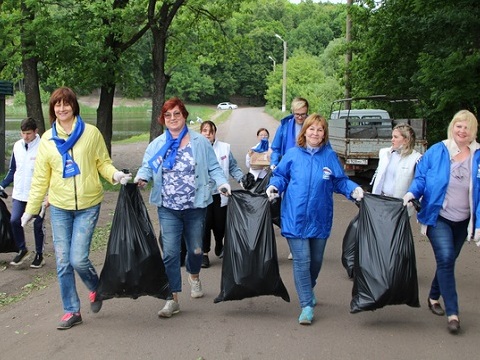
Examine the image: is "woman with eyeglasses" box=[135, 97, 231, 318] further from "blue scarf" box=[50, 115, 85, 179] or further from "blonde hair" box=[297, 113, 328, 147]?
"blonde hair" box=[297, 113, 328, 147]

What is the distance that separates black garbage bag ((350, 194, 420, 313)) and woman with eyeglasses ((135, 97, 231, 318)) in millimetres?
1151

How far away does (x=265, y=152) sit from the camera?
7949 millimetres

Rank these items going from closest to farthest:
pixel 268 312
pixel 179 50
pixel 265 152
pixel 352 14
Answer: pixel 268 312
pixel 265 152
pixel 352 14
pixel 179 50

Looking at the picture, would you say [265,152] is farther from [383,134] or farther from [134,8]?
[134,8]

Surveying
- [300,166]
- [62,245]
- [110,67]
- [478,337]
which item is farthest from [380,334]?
[110,67]

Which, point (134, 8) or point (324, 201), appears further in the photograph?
point (134, 8)

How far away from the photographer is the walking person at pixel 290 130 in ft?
21.6

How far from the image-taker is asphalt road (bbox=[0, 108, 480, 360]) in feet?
14.3

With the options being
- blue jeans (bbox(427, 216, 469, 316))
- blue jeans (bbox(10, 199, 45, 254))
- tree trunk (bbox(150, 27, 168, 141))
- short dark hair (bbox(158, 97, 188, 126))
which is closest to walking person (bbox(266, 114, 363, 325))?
blue jeans (bbox(427, 216, 469, 316))

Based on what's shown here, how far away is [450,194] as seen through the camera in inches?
186

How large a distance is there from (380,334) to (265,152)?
366cm

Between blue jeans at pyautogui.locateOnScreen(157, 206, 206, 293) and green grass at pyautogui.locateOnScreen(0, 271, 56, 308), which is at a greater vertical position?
blue jeans at pyautogui.locateOnScreen(157, 206, 206, 293)

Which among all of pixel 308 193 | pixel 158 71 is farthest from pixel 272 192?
pixel 158 71

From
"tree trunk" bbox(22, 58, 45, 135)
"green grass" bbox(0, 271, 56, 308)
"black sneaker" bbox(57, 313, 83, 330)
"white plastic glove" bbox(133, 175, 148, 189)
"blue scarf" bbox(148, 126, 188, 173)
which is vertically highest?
"tree trunk" bbox(22, 58, 45, 135)
